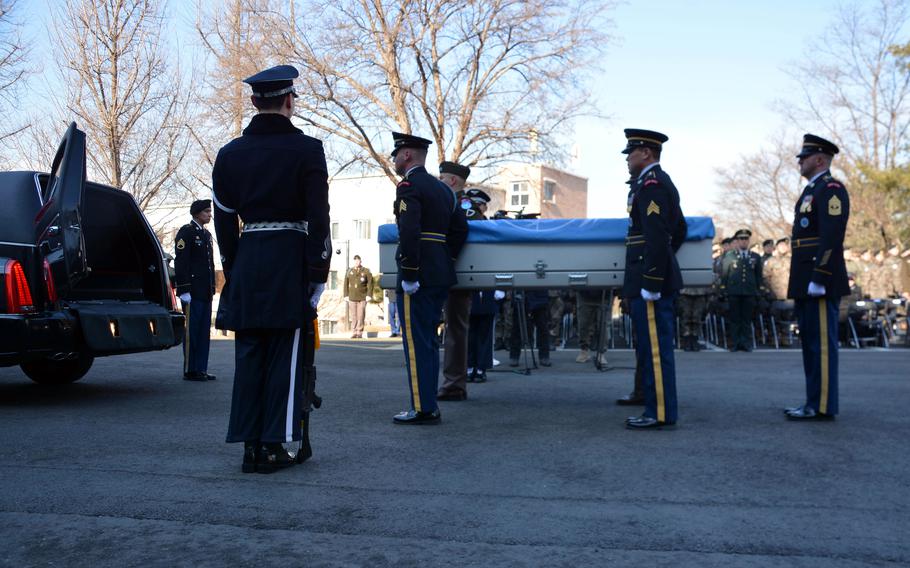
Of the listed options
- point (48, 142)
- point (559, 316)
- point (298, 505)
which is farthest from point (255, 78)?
point (48, 142)

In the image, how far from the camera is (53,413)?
690 cm

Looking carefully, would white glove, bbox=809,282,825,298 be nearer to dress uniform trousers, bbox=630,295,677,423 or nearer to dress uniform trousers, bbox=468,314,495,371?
dress uniform trousers, bbox=630,295,677,423

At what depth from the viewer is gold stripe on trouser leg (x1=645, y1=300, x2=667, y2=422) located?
6.33m

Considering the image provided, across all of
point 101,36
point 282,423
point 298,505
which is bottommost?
point 298,505

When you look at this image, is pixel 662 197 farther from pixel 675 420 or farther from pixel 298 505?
pixel 298 505

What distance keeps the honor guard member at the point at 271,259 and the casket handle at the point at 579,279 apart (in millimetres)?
2806

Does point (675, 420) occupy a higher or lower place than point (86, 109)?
lower

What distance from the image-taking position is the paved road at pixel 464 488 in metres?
3.44

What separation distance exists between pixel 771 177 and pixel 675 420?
44102 millimetres

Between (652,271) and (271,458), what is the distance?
→ 9.61 ft

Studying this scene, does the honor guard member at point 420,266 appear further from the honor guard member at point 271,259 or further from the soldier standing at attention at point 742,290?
the soldier standing at attention at point 742,290

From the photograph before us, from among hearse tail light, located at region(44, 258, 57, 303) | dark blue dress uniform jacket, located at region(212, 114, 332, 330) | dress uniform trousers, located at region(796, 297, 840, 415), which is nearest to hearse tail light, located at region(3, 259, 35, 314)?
hearse tail light, located at region(44, 258, 57, 303)

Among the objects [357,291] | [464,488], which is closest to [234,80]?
[357,291]

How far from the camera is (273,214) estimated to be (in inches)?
192
